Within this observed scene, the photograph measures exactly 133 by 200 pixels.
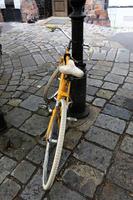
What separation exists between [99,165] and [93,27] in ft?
21.4

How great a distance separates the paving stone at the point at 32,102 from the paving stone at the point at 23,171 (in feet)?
3.42

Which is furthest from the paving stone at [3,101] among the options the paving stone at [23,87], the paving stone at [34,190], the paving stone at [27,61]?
the paving stone at [34,190]

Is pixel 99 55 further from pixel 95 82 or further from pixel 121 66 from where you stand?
pixel 95 82

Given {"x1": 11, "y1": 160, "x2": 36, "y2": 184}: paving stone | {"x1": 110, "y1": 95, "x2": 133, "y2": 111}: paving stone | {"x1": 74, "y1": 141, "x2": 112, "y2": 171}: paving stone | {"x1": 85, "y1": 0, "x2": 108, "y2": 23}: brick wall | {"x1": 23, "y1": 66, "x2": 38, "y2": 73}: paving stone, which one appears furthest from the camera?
{"x1": 85, "y1": 0, "x2": 108, "y2": 23}: brick wall

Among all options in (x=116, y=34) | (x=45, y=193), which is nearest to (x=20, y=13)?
(x=116, y=34)

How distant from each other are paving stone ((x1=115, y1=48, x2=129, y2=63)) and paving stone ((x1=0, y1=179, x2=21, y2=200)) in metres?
3.55

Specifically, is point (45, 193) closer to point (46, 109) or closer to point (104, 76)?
point (46, 109)

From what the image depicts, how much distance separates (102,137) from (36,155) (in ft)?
2.75

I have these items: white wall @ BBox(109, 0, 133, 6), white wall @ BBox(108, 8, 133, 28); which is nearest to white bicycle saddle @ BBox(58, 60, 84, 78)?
white wall @ BBox(108, 8, 133, 28)

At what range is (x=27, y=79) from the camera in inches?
157

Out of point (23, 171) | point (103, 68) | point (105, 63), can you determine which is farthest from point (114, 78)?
point (23, 171)

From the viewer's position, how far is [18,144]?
8.00 feet

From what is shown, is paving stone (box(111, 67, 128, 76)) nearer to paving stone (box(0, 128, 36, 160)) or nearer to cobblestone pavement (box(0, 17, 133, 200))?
cobblestone pavement (box(0, 17, 133, 200))

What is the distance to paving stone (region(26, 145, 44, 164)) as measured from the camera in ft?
7.30
